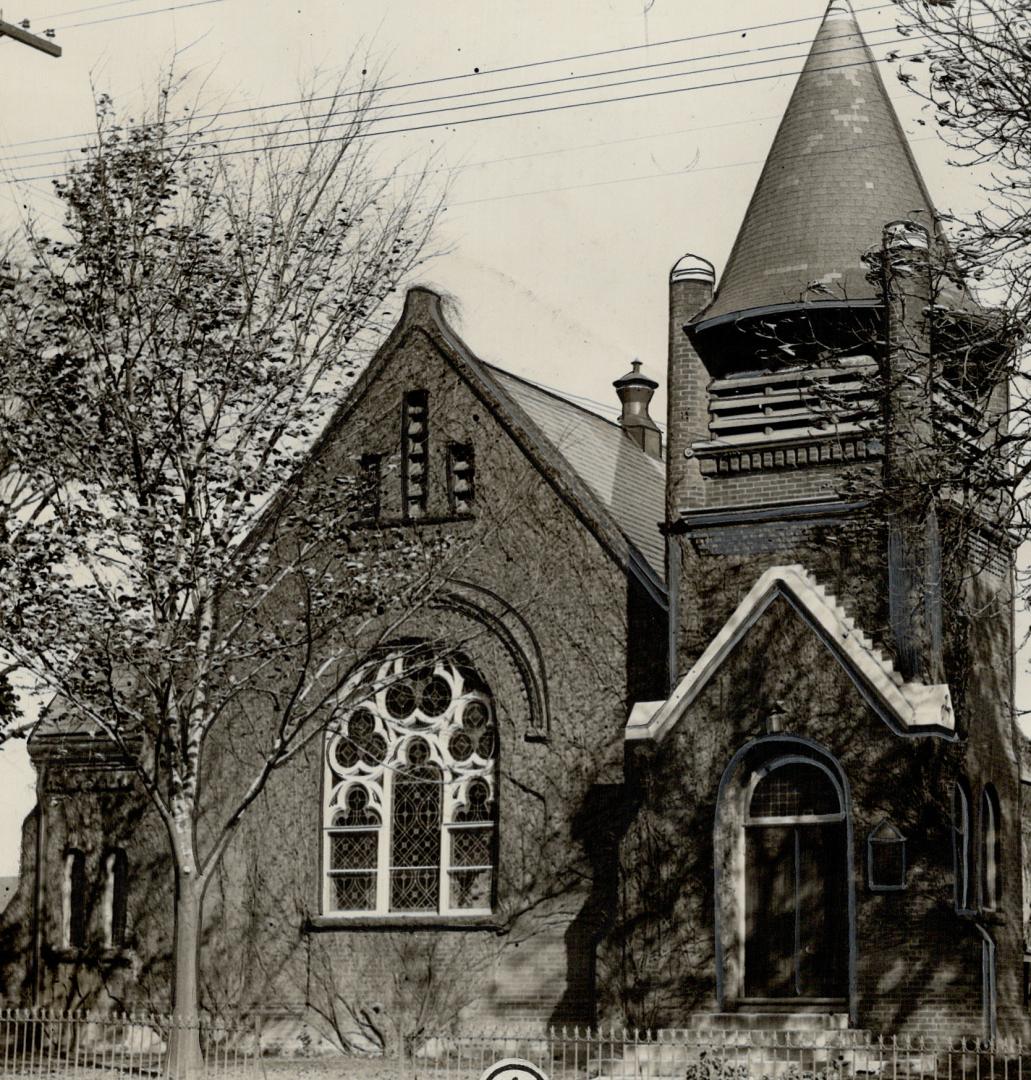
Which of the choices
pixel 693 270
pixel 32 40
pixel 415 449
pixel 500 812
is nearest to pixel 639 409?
pixel 415 449

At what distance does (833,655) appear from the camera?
24.7m

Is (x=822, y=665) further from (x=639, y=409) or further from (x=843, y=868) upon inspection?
(x=639, y=409)

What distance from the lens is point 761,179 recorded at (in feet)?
92.2

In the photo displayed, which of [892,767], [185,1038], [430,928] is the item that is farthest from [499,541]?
[185,1038]

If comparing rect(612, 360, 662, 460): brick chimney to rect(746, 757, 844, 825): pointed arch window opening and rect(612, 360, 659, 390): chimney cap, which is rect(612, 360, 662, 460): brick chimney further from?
rect(746, 757, 844, 825): pointed arch window opening

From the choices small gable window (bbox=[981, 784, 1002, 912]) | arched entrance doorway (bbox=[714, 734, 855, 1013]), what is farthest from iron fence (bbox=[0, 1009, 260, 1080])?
small gable window (bbox=[981, 784, 1002, 912])

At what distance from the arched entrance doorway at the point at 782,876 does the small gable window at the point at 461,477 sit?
6.45 m

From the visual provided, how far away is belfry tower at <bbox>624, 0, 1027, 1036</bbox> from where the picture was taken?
2380 centimetres

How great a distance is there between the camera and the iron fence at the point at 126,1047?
22.8 m

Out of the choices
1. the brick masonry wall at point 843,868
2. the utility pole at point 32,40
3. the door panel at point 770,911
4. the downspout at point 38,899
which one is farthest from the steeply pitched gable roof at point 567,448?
the utility pole at point 32,40

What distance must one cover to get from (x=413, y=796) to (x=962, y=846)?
Answer: 7.97m

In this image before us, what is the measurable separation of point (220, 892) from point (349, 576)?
250 inches

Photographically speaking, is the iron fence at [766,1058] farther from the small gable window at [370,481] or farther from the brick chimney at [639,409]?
the brick chimney at [639,409]

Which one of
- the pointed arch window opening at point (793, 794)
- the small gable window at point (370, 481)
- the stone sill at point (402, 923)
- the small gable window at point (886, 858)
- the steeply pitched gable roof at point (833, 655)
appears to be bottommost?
the stone sill at point (402, 923)
